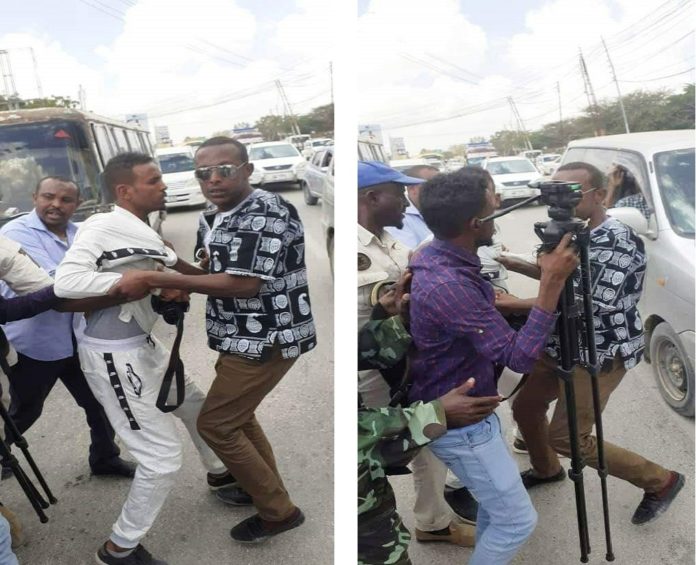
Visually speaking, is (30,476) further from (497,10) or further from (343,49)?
(497,10)

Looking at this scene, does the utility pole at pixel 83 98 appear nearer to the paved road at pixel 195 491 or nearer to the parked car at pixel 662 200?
the paved road at pixel 195 491

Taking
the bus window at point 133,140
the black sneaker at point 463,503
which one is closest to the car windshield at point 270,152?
the bus window at point 133,140

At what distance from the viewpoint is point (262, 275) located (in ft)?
5.07

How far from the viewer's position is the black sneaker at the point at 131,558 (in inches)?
67.6

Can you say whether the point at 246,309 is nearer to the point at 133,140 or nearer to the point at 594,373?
the point at 133,140

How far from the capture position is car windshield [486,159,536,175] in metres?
1.37

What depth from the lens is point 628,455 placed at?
1.49 metres

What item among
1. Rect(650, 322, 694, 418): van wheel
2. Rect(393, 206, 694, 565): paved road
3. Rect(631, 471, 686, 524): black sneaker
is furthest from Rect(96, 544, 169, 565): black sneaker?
Rect(650, 322, 694, 418): van wheel

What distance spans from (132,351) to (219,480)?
478 mm

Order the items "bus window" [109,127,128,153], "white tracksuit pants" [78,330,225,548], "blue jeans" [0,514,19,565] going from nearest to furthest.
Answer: "bus window" [109,127,128,153] < "blue jeans" [0,514,19,565] < "white tracksuit pants" [78,330,225,548]

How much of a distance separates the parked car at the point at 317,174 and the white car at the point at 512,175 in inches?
13.7

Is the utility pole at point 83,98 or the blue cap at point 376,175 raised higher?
the utility pole at point 83,98

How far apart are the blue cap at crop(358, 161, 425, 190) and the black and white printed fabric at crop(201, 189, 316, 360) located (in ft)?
0.76

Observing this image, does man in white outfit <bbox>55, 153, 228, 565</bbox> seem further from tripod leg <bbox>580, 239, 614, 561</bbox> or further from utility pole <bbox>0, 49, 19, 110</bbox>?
tripod leg <bbox>580, 239, 614, 561</bbox>
